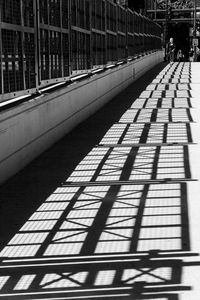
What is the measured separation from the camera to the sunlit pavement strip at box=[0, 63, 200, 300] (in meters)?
5.67

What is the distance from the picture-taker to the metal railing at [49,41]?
10.9 meters

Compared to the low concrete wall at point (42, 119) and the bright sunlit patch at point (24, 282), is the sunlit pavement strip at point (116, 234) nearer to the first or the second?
the bright sunlit patch at point (24, 282)

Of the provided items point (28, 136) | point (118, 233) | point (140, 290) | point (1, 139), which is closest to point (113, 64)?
point (28, 136)

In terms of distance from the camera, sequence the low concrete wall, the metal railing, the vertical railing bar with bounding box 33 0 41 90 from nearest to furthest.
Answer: the low concrete wall → the metal railing → the vertical railing bar with bounding box 33 0 41 90

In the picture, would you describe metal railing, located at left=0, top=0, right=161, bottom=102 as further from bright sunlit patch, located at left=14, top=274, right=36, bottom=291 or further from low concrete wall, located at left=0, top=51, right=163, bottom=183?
bright sunlit patch, located at left=14, top=274, right=36, bottom=291

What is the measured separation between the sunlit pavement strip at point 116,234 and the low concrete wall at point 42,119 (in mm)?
854

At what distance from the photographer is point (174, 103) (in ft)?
71.7

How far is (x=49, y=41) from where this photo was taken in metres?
14.5

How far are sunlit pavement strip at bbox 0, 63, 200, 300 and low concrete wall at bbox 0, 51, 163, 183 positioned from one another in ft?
2.80

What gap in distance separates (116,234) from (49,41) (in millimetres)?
7974

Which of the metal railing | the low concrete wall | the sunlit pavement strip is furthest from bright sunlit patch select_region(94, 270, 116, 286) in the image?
the metal railing

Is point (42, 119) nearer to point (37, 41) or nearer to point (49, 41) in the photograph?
point (37, 41)

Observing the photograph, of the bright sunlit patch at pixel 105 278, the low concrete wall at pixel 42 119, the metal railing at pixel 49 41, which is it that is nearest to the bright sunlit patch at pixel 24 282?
the bright sunlit patch at pixel 105 278

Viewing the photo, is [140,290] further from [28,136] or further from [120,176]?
[28,136]
